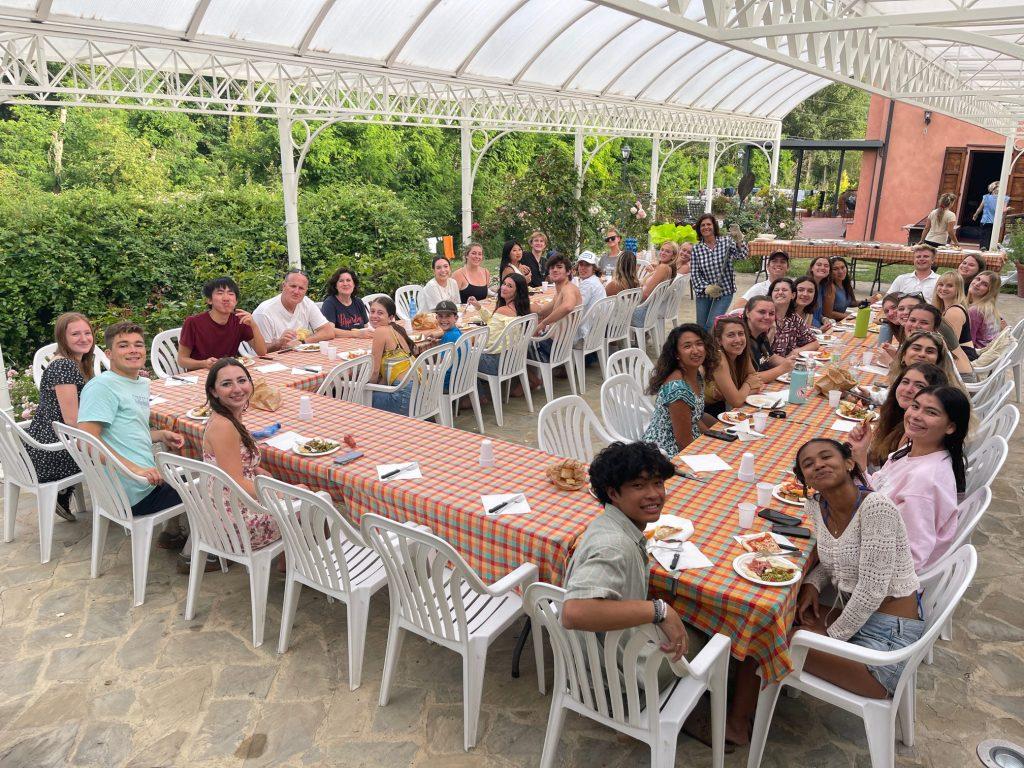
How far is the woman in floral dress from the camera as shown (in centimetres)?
419

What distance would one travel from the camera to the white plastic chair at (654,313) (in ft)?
29.6

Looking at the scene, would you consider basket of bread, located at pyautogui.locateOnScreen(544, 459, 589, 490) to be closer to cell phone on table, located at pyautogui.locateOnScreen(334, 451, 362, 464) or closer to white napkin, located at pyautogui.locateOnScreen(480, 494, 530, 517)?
white napkin, located at pyautogui.locateOnScreen(480, 494, 530, 517)

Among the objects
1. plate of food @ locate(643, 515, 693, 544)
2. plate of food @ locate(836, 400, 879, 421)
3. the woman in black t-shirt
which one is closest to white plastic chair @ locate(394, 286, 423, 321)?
the woman in black t-shirt

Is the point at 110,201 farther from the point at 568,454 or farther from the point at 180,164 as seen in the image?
the point at 180,164

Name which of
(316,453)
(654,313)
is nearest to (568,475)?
(316,453)

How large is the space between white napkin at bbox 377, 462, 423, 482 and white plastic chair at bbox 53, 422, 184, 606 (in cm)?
132

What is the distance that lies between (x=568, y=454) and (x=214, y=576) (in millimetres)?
2277

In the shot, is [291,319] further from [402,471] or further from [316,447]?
[402,471]

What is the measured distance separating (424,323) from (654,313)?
3.26 metres

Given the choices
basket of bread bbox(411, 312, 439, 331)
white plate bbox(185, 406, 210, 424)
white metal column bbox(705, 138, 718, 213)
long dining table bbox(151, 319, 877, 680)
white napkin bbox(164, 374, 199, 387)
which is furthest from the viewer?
white metal column bbox(705, 138, 718, 213)

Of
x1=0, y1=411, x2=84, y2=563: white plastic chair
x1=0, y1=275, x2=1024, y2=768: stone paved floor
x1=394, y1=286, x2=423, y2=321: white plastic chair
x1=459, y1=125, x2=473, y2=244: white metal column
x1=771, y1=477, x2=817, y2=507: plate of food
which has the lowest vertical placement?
x1=0, y1=275, x2=1024, y2=768: stone paved floor

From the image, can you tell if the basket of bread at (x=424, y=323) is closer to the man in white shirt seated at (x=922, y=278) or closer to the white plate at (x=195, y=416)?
the white plate at (x=195, y=416)

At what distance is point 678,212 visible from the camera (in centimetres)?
2341

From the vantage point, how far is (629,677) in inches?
97.6
